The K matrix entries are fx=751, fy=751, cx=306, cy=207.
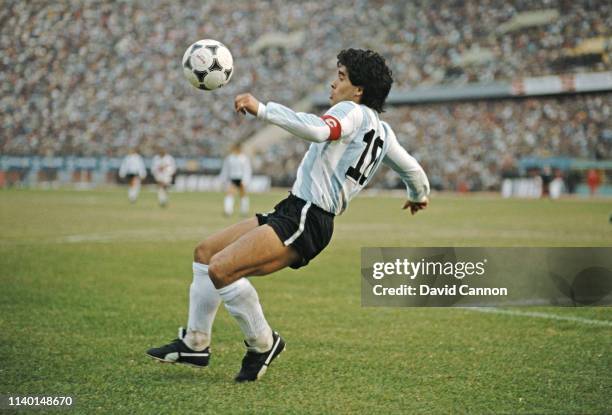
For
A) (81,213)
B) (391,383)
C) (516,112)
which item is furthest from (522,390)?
(516,112)

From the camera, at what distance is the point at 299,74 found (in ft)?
160

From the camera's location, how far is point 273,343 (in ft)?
17.9

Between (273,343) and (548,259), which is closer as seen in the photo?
(273,343)

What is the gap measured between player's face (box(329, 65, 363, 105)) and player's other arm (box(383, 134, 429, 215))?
0.47 meters

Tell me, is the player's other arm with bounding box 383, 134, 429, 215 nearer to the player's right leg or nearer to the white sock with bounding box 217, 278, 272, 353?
the player's right leg

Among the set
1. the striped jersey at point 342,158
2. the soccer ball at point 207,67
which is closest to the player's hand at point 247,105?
the striped jersey at point 342,158

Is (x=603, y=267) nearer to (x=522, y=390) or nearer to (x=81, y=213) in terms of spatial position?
(x=522, y=390)

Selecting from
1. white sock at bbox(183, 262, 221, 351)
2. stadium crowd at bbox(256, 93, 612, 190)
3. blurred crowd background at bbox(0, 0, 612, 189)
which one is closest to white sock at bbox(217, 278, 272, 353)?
white sock at bbox(183, 262, 221, 351)

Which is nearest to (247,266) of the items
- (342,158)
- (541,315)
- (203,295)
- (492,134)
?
(203,295)

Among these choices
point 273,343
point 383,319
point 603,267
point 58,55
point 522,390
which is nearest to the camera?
point 522,390

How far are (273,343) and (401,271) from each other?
4.59 meters

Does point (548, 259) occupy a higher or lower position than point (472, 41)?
lower

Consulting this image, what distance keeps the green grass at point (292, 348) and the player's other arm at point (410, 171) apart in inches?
50.3

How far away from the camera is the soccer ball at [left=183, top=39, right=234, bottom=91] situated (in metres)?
5.31
